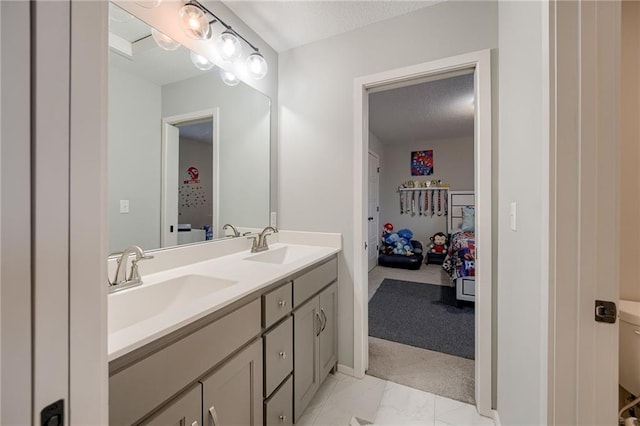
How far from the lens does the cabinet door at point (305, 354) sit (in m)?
1.40

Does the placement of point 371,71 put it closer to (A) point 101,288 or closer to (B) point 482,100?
(B) point 482,100

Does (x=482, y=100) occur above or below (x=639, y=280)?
above

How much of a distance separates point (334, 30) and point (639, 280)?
205 cm

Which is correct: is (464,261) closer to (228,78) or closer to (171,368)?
(228,78)

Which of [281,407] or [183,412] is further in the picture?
[281,407]

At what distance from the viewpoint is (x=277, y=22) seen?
1.81 m

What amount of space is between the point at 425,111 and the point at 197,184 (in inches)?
133

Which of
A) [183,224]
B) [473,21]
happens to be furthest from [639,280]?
[183,224]

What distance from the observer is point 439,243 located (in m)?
5.25

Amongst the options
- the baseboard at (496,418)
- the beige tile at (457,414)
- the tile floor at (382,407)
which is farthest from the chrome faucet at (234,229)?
the baseboard at (496,418)

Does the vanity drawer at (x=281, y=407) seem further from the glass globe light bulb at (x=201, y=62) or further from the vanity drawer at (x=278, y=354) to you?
the glass globe light bulb at (x=201, y=62)

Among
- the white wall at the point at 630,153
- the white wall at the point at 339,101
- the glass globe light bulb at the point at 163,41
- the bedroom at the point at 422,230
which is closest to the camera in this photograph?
the white wall at the point at 630,153

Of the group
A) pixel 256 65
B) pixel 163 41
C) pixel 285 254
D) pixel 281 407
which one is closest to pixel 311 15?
pixel 256 65

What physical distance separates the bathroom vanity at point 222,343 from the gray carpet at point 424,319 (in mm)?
980
